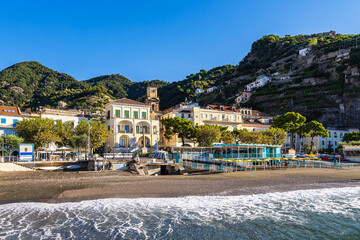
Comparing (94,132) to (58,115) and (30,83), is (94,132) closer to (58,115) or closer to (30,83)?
(58,115)

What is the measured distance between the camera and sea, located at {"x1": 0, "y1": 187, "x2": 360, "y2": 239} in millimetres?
10188

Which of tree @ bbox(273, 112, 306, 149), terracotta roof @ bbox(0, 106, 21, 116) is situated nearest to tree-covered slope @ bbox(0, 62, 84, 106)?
terracotta roof @ bbox(0, 106, 21, 116)

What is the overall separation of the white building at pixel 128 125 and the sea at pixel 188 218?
35.4 metres

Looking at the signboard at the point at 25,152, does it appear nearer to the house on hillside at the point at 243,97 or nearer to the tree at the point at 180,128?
the tree at the point at 180,128

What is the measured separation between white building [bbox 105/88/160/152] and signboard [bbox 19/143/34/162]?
18.3 meters

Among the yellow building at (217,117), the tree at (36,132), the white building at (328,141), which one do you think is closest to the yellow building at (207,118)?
the yellow building at (217,117)

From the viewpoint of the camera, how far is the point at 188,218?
1232cm

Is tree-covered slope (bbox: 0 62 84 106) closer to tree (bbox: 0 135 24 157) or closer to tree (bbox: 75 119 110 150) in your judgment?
tree (bbox: 75 119 110 150)

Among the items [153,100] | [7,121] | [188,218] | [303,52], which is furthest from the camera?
[303,52]

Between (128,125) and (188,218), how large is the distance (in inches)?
1680

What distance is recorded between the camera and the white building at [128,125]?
51062 millimetres

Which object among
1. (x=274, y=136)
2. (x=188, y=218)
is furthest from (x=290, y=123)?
(x=188, y=218)

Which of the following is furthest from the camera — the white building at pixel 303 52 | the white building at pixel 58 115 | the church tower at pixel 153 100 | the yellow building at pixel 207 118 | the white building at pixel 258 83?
the white building at pixel 303 52

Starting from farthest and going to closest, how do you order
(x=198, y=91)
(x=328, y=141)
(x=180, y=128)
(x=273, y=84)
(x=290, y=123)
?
(x=198, y=91), (x=273, y=84), (x=328, y=141), (x=290, y=123), (x=180, y=128)
